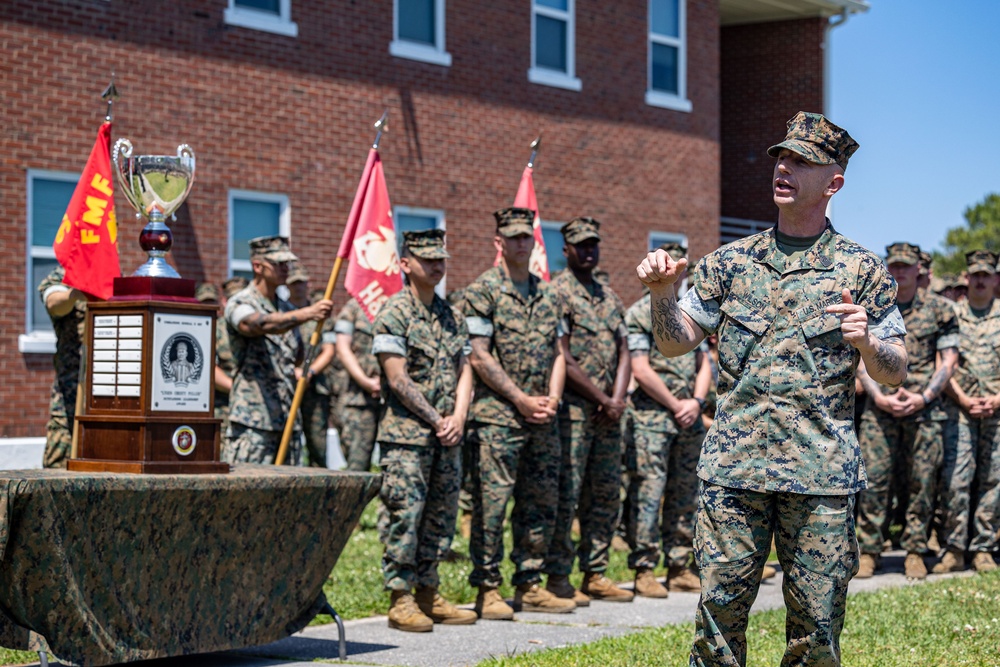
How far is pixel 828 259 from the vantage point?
4930mm

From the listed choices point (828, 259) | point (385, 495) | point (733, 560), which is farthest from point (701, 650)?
point (385, 495)

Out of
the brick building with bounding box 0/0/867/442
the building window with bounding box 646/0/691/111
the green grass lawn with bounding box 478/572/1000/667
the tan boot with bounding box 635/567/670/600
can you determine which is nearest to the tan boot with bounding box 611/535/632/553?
→ the tan boot with bounding box 635/567/670/600

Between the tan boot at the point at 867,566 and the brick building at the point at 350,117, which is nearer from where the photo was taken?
the tan boot at the point at 867,566

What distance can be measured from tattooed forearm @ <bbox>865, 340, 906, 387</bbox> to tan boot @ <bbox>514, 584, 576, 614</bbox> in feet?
13.9

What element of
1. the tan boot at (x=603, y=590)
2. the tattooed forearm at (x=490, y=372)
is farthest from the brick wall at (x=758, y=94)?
the tattooed forearm at (x=490, y=372)

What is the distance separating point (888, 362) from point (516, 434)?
4.06 m

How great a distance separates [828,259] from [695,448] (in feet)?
16.2

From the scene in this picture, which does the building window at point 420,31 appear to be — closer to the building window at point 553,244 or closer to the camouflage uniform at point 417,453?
the building window at point 553,244

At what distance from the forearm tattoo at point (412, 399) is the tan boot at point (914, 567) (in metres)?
4.51

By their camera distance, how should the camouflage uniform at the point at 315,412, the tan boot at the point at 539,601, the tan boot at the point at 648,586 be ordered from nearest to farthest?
1. the tan boot at the point at 539,601
2. the tan boot at the point at 648,586
3. the camouflage uniform at the point at 315,412

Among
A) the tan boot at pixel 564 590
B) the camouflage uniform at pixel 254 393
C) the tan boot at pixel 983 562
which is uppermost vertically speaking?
the camouflage uniform at pixel 254 393

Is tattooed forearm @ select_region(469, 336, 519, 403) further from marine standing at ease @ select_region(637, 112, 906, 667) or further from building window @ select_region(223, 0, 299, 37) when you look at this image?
building window @ select_region(223, 0, 299, 37)

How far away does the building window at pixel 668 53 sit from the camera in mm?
19859

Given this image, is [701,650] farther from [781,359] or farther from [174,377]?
[174,377]
